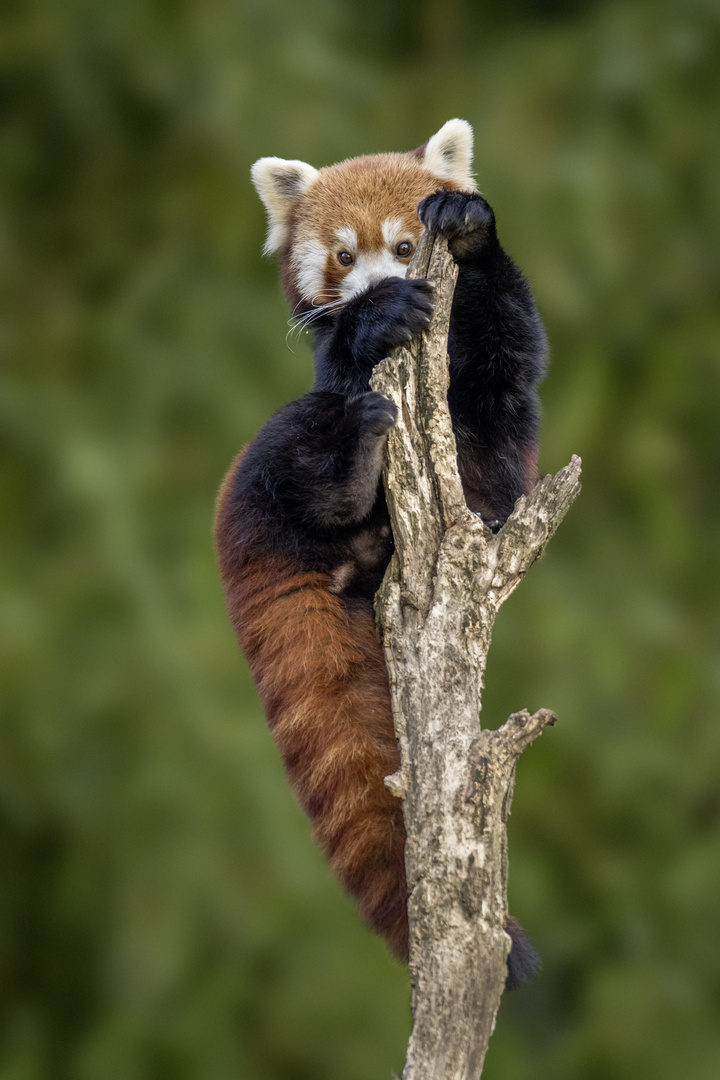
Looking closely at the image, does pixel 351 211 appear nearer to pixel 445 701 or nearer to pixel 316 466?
pixel 316 466

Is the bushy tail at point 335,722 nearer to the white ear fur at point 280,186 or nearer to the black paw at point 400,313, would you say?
the black paw at point 400,313

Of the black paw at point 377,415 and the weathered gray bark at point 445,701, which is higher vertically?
the black paw at point 377,415

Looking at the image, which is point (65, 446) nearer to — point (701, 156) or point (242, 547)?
point (242, 547)

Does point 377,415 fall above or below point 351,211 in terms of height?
below

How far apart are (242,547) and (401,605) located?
2.05ft

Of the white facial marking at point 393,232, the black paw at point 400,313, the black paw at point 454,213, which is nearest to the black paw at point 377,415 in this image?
the black paw at point 400,313

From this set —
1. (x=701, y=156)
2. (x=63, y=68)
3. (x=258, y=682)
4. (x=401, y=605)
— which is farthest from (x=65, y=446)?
(x=701, y=156)

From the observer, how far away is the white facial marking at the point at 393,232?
10.7 feet

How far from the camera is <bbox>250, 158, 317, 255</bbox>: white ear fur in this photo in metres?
3.63

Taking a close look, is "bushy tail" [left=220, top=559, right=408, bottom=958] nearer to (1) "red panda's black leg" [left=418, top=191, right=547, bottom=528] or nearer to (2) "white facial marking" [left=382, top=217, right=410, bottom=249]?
(1) "red panda's black leg" [left=418, top=191, right=547, bottom=528]

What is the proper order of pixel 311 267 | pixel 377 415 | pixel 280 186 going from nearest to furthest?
pixel 377 415
pixel 311 267
pixel 280 186

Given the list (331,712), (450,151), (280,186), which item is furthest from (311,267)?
(331,712)

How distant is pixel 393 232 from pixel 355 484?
94cm

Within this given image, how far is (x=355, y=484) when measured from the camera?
2.68m
